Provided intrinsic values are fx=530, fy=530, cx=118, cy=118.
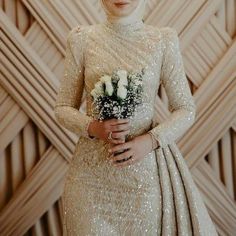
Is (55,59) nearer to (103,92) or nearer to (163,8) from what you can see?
(163,8)

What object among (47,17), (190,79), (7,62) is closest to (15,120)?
(7,62)

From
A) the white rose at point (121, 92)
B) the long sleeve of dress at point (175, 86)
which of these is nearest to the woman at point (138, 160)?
the long sleeve of dress at point (175, 86)

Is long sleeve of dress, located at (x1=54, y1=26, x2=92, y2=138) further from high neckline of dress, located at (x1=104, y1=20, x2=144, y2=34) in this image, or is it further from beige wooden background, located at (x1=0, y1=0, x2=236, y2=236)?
beige wooden background, located at (x1=0, y1=0, x2=236, y2=236)

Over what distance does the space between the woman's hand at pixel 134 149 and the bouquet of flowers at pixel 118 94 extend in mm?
69

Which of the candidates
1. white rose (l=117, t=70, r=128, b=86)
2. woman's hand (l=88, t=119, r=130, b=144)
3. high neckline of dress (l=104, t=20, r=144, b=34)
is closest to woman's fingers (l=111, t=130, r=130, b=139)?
woman's hand (l=88, t=119, r=130, b=144)

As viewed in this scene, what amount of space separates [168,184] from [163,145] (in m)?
0.10

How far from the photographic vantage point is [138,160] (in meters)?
1.16

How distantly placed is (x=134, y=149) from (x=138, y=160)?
37 mm

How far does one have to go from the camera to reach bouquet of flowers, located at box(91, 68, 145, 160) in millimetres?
1061

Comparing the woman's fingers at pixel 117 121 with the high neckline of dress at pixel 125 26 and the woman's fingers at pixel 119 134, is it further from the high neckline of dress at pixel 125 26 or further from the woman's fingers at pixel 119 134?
the high neckline of dress at pixel 125 26

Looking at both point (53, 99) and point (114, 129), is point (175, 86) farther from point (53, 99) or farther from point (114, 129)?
point (53, 99)

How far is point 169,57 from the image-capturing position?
1.19 meters

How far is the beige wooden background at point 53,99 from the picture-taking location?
1782 millimetres

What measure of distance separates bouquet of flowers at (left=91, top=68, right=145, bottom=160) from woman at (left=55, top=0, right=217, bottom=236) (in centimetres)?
9
